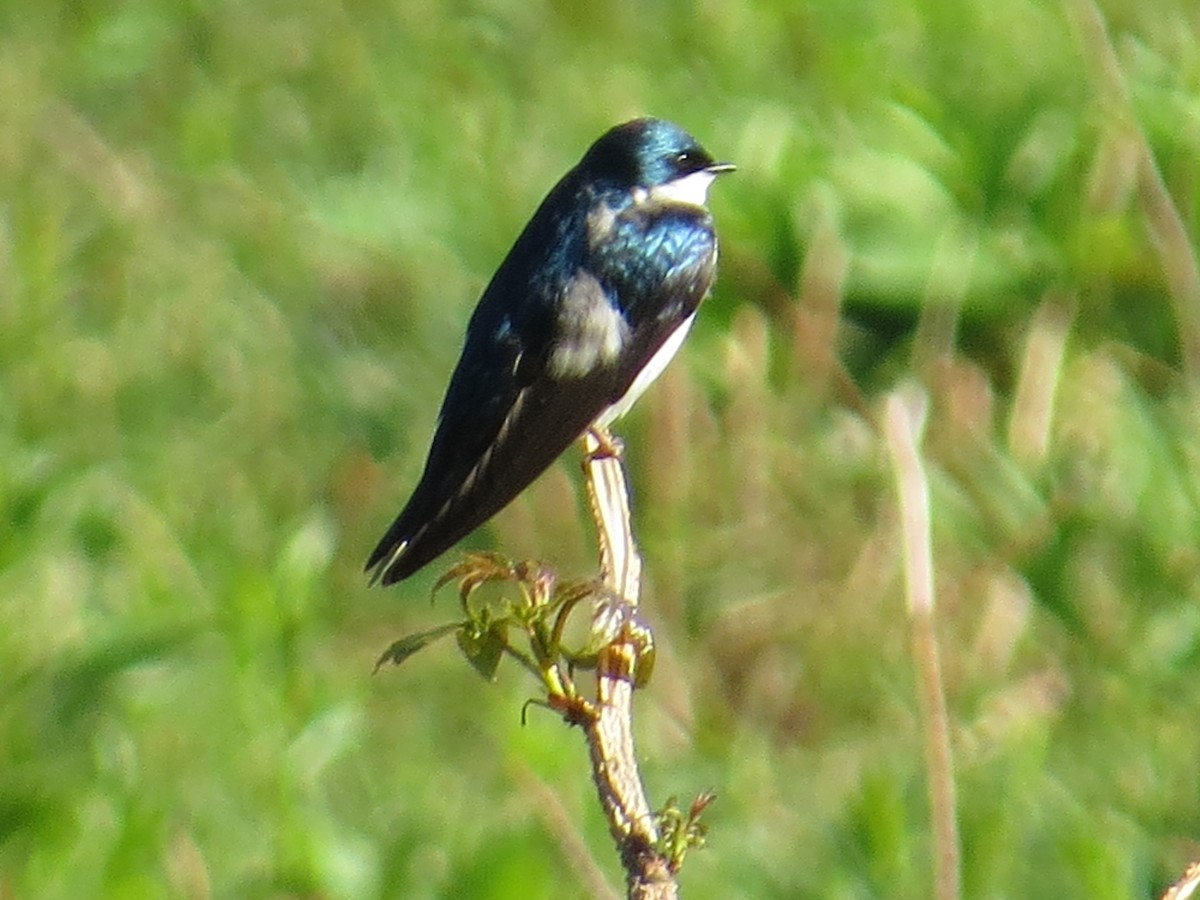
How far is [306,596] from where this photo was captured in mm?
3244

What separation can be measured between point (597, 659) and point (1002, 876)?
1.81 meters

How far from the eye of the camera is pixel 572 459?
4809mm

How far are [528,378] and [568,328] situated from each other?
10 cm

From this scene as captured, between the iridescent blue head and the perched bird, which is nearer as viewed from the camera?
the perched bird

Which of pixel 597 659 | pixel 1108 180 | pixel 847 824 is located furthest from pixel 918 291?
pixel 597 659

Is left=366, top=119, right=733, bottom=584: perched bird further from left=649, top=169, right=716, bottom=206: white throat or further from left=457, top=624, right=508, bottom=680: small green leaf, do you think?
left=457, top=624, right=508, bottom=680: small green leaf

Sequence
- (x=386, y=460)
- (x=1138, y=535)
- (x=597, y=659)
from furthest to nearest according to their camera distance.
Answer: (x=386, y=460) → (x=1138, y=535) → (x=597, y=659)

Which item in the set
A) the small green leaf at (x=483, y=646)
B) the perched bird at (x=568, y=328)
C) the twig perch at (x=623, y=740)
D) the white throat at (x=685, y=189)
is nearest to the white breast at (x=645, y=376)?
the perched bird at (x=568, y=328)

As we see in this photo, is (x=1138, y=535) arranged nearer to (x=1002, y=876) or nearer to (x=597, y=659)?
(x=1002, y=876)

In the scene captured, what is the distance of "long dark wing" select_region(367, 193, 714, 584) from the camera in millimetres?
3309

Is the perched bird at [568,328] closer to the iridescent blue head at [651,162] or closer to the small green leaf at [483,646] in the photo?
the iridescent blue head at [651,162]

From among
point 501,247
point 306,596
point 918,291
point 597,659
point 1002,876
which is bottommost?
point 597,659

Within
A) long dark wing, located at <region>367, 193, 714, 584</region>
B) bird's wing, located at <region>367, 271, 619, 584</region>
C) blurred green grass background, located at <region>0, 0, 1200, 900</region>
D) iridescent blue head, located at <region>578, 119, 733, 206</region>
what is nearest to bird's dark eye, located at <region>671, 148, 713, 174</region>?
iridescent blue head, located at <region>578, 119, 733, 206</region>

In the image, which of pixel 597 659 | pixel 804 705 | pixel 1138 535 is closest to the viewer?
pixel 597 659
